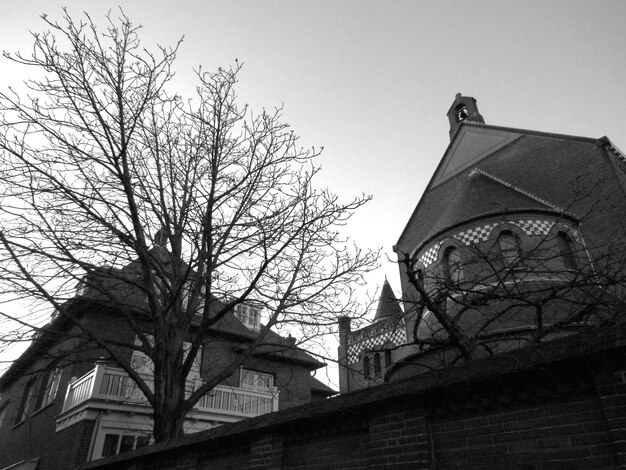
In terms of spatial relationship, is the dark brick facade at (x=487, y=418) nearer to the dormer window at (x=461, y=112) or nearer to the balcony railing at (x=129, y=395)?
the balcony railing at (x=129, y=395)

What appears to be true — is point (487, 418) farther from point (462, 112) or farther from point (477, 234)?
point (462, 112)

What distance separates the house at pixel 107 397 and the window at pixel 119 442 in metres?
0.03

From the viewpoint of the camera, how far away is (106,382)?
14.2 meters

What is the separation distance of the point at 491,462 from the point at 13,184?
9.45 m

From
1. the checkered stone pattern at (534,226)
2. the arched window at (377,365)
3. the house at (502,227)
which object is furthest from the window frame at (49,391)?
the checkered stone pattern at (534,226)

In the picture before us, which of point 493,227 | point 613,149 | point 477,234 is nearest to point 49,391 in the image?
point 477,234

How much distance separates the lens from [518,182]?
63.6ft

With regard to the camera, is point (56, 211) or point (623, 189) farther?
point (623, 189)

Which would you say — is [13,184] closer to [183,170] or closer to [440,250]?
[183,170]

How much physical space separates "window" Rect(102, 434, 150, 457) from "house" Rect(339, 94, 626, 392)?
7.11 metres

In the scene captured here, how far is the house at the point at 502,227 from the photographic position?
1041cm

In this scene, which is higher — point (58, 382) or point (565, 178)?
point (565, 178)

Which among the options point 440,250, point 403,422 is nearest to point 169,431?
point 403,422

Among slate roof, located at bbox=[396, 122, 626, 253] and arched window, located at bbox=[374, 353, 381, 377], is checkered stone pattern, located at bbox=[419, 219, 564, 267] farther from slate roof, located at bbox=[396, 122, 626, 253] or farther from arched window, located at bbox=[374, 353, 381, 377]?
arched window, located at bbox=[374, 353, 381, 377]
